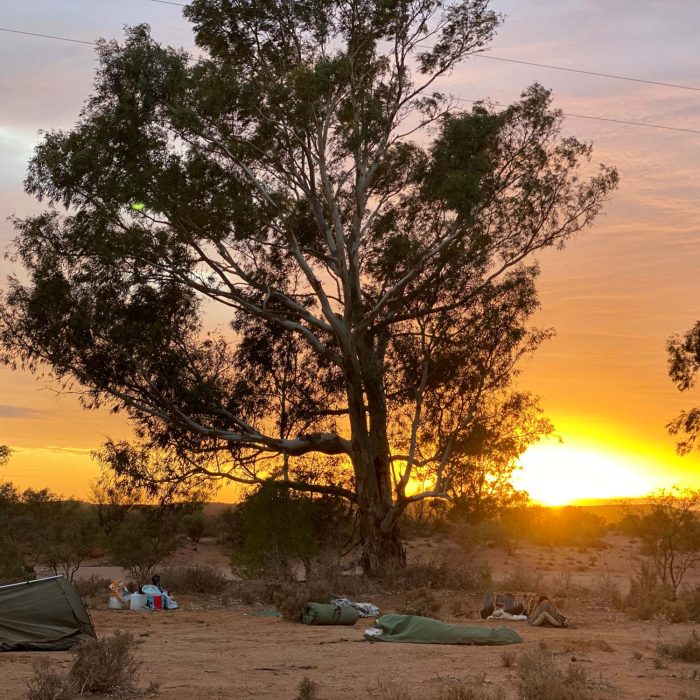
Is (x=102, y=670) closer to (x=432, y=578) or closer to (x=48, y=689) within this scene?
(x=48, y=689)

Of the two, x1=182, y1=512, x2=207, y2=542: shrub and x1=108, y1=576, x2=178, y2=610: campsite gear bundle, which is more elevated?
x1=182, y1=512, x2=207, y2=542: shrub

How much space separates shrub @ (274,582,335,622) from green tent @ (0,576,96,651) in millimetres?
4191

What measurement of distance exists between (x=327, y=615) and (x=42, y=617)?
4.88m

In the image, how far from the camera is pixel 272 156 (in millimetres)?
24016

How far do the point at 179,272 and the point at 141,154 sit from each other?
2983 millimetres

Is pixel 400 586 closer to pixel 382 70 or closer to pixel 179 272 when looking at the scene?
pixel 179 272

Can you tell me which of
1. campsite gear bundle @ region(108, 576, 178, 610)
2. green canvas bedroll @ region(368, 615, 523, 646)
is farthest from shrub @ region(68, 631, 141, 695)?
campsite gear bundle @ region(108, 576, 178, 610)

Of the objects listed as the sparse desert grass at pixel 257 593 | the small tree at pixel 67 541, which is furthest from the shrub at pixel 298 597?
the small tree at pixel 67 541

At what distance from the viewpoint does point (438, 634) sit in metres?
14.2

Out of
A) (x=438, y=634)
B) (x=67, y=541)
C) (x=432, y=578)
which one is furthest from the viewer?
(x=67, y=541)

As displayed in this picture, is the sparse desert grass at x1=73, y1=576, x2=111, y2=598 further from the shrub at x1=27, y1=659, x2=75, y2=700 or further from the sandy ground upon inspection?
the shrub at x1=27, y1=659, x2=75, y2=700

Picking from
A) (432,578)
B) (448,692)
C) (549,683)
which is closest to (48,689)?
(448,692)

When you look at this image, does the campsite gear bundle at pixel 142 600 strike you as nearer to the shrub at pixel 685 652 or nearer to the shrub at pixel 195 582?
the shrub at pixel 195 582

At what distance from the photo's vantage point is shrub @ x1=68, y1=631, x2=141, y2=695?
9.69m
